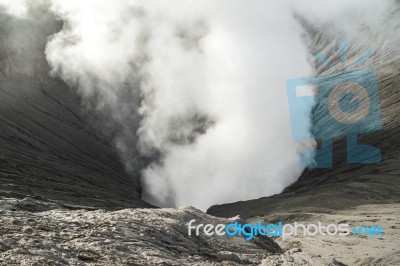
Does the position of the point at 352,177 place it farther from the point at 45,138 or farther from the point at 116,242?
the point at 116,242

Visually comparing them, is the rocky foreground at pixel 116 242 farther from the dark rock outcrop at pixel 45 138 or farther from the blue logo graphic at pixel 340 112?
the blue logo graphic at pixel 340 112

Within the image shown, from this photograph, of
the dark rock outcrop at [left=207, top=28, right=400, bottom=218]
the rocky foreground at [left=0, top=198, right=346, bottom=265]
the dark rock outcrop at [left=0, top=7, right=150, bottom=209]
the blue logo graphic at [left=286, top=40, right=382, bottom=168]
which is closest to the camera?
the rocky foreground at [left=0, top=198, right=346, bottom=265]

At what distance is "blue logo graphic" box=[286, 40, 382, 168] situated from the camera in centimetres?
5100

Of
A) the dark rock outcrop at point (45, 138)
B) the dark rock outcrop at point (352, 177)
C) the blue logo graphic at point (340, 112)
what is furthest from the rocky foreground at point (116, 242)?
the blue logo graphic at point (340, 112)

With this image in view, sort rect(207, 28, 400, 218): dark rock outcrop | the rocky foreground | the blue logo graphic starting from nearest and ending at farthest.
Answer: the rocky foreground, rect(207, 28, 400, 218): dark rock outcrop, the blue logo graphic

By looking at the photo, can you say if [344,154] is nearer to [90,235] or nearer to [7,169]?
[7,169]

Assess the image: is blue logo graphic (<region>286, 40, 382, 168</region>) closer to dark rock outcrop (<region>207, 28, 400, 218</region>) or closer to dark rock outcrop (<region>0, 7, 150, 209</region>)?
dark rock outcrop (<region>207, 28, 400, 218</region>)

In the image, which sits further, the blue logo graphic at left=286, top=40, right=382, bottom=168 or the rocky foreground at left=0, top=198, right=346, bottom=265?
the blue logo graphic at left=286, top=40, right=382, bottom=168

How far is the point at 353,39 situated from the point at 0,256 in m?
79.0

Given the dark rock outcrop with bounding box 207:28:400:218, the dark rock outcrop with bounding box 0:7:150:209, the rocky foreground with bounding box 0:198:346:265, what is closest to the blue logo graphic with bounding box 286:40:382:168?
the dark rock outcrop with bounding box 207:28:400:218

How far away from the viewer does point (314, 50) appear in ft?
278

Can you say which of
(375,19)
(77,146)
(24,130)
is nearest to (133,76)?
(77,146)

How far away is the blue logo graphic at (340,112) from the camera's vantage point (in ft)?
167

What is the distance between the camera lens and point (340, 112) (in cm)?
5822
